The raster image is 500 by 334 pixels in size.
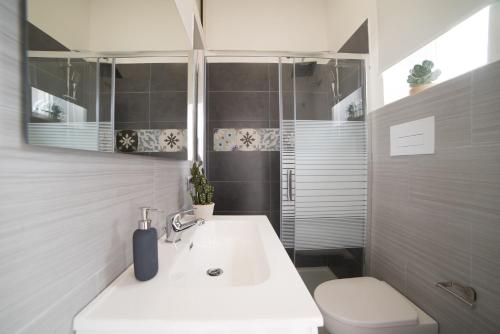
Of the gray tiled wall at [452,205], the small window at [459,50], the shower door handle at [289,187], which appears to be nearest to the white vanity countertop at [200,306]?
the gray tiled wall at [452,205]

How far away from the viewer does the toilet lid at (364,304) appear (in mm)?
949

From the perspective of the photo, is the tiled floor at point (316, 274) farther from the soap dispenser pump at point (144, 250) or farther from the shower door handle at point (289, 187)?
the soap dispenser pump at point (144, 250)

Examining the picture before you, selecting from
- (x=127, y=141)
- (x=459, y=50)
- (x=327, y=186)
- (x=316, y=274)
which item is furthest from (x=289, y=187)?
(x=127, y=141)

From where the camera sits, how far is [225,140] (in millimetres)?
2078

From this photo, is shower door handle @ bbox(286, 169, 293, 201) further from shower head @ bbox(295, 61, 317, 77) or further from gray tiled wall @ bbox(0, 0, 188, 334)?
gray tiled wall @ bbox(0, 0, 188, 334)

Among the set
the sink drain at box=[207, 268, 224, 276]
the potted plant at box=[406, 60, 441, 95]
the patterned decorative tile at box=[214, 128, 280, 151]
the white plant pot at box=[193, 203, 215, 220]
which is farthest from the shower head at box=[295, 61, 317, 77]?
the sink drain at box=[207, 268, 224, 276]

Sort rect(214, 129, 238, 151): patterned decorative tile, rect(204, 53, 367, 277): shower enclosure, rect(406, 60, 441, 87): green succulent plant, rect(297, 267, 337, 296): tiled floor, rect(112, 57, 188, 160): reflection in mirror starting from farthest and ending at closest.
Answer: rect(214, 129, 238, 151): patterned decorative tile < rect(297, 267, 337, 296): tiled floor < rect(204, 53, 367, 277): shower enclosure < rect(406, 60, 441, 87): green succulent plant < rect(112, 57, 188, 160): reflection in mirror

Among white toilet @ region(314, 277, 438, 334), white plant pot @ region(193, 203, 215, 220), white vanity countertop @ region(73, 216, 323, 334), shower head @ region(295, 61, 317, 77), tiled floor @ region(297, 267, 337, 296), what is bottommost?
tiled floor @ region(297, 267, 337, 296)

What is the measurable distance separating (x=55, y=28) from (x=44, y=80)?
117 millimetres

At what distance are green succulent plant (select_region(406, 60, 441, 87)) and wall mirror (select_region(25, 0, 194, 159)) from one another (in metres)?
1.34

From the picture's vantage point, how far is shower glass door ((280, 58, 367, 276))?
→ 1711 millimetres

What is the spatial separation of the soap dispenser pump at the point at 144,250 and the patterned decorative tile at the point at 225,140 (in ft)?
5.16

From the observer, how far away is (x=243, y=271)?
820mm

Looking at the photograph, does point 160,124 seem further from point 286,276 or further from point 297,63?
point 297,63
